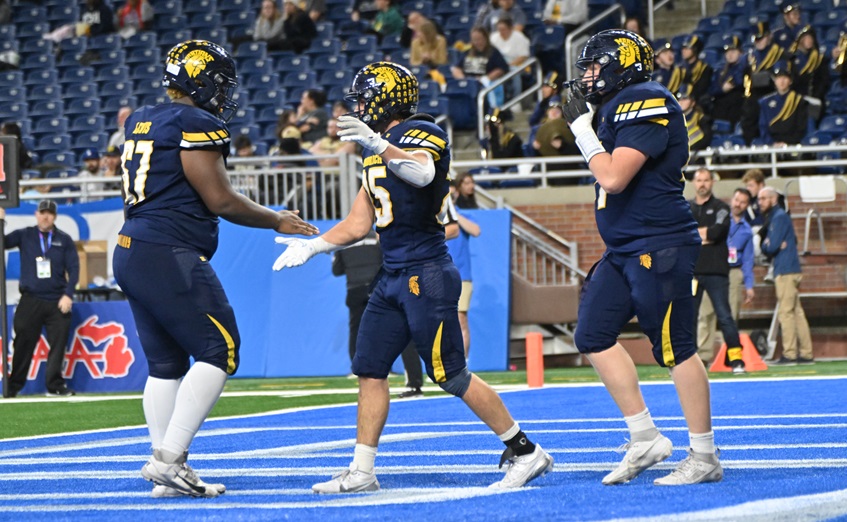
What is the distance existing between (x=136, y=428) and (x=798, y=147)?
32.6 feet

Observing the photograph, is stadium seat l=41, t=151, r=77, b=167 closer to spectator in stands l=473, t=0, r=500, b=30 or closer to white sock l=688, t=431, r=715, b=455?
spectator in stands l=473, t=0, r=500, b=30

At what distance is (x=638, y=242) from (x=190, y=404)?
6.31ft

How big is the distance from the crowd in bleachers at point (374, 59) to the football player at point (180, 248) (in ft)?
40.6

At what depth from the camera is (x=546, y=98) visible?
19.3m

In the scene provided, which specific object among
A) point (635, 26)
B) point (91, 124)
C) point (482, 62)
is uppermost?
point (635, 26)

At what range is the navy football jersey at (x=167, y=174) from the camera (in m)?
5.84

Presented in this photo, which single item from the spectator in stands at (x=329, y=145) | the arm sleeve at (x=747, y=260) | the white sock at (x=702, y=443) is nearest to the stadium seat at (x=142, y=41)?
the spectator in stands at (x=329, y=145)

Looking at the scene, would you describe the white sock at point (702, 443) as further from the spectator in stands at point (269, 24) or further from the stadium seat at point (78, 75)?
the stadium seat at point (78, 75)

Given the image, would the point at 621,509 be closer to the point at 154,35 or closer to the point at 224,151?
the point at 224,151

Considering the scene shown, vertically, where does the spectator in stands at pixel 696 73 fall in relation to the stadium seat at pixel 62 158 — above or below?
above

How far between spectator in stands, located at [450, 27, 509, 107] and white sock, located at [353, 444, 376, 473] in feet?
48.3

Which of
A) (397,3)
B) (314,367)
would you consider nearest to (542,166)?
(314,367)

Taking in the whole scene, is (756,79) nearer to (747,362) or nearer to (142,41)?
(747,362)

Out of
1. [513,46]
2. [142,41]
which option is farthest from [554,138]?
[142,41]
